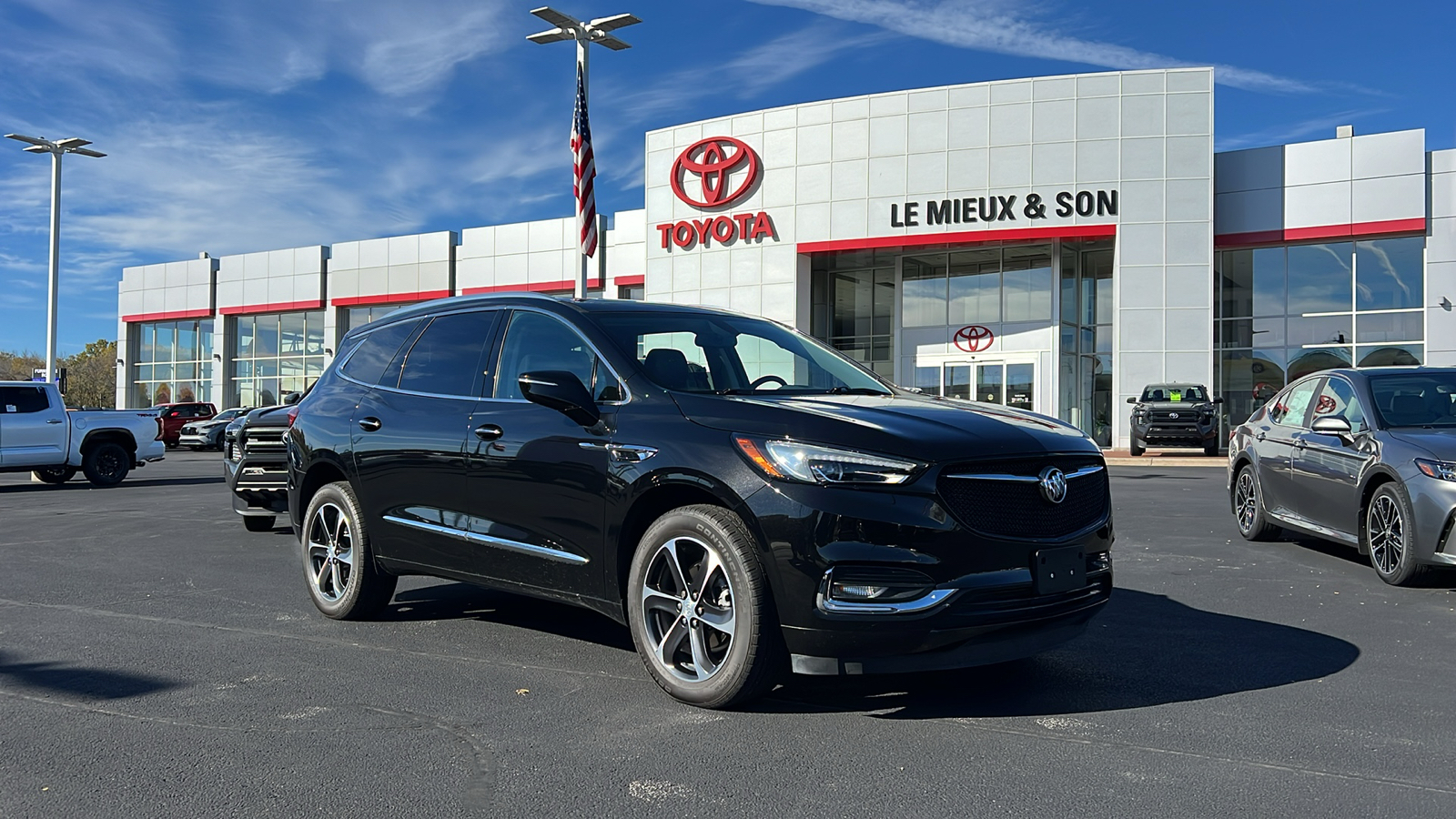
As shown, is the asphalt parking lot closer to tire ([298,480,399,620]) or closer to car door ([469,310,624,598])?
tire ([298,480,399,620])

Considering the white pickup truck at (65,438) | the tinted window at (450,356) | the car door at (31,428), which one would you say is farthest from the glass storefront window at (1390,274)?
the car door at (31,428)

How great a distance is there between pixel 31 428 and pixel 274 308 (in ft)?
96.8

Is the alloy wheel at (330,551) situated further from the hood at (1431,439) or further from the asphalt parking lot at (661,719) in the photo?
the hood at (1431,439)

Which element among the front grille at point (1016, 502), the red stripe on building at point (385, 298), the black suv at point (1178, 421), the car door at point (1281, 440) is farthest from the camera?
the red stripe on building at point (385, 298)

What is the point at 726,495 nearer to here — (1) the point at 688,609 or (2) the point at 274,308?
(1) the point at 688,609

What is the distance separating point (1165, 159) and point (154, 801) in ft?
98.0

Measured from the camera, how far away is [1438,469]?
22.6 feet

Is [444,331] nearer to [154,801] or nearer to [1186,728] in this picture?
[154,801]

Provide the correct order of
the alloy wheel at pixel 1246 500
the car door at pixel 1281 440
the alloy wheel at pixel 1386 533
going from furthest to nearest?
the alloy wheel at pixel 1246 500
the car door at pixel 1281 440
the alloy wheel at pixel 1386 533

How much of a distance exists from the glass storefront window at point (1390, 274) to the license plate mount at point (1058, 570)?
2925 centimetres

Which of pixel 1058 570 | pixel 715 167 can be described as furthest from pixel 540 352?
pixel 715 167

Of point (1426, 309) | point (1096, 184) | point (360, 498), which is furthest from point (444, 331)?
point (1426, 309)

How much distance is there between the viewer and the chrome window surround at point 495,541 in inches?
189

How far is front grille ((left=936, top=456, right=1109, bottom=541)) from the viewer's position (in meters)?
3.99
